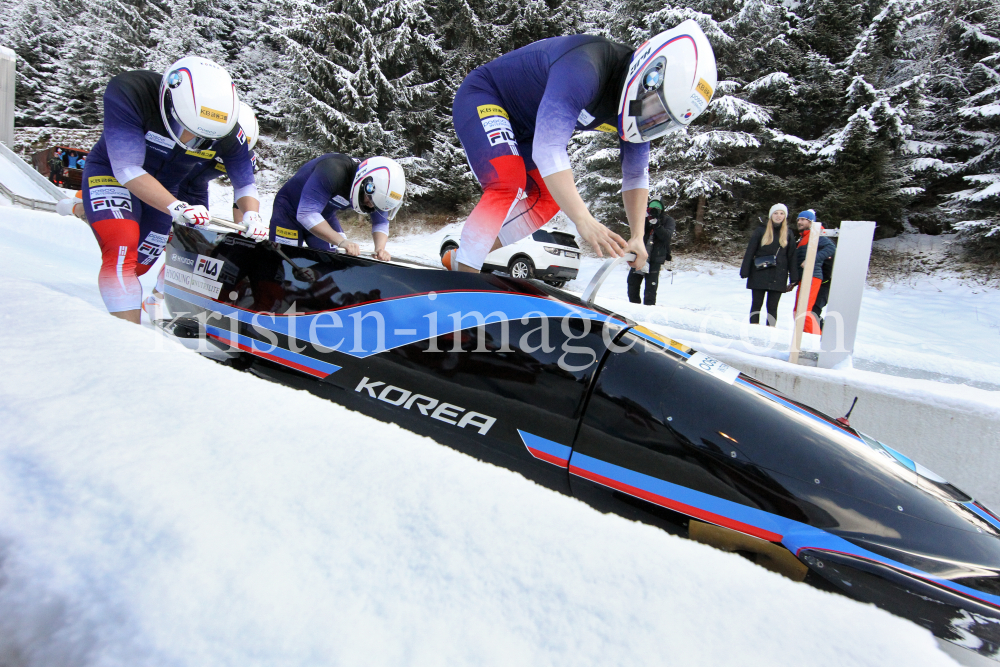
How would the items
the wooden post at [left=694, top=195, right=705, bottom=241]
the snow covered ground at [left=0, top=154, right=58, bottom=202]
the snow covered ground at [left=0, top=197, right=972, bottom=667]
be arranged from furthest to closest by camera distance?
the wooden post at [left=694, top=195, right=705, bottom=241] → the snow covered ground at [left=0, top=154, right=58, bottom=202] → the snow covered ground at [left=0, top=197, right=972, bottom=667]

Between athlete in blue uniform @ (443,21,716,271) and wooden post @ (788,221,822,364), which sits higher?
athlete in blue uniform @ (443,21,716,271)

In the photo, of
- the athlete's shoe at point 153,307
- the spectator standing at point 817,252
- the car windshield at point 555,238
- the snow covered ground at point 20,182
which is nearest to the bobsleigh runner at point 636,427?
the athlete's shoe at point 153,307

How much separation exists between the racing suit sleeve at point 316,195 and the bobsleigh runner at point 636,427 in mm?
1108

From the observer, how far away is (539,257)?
7.98 m

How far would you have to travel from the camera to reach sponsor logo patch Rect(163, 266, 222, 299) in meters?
2.35

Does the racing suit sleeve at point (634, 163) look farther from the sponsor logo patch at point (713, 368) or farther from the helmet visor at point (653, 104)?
the sponsor logo patch at point (713, 368)

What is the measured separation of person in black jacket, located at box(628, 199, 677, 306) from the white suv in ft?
6.65

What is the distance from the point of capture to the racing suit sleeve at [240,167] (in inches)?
116

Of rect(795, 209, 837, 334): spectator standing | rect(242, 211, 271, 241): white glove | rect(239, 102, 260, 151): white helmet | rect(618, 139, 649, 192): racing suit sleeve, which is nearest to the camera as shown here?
rect(618, 139, 649, 192): racing suit sleeve

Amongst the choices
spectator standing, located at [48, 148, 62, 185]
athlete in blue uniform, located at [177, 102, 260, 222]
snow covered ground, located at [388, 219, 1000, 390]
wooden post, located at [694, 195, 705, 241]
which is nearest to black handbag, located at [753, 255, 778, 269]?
snow covered ground, located at [388, 219, 1000, 390]

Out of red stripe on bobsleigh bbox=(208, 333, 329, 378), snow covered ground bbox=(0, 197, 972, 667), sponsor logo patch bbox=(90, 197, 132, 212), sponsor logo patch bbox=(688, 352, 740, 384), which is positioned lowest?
red stripe on bobsleigh bbox=(208, 333, 329, 378)

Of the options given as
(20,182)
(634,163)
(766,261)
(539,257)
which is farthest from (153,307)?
(20,182)

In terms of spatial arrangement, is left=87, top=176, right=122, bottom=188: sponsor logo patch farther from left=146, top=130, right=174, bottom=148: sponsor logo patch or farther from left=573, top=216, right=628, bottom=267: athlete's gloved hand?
left=573, top=216, right=628, bottom=267: athlete's gloved hand

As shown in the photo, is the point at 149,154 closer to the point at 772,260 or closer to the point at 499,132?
the point at 499,132
